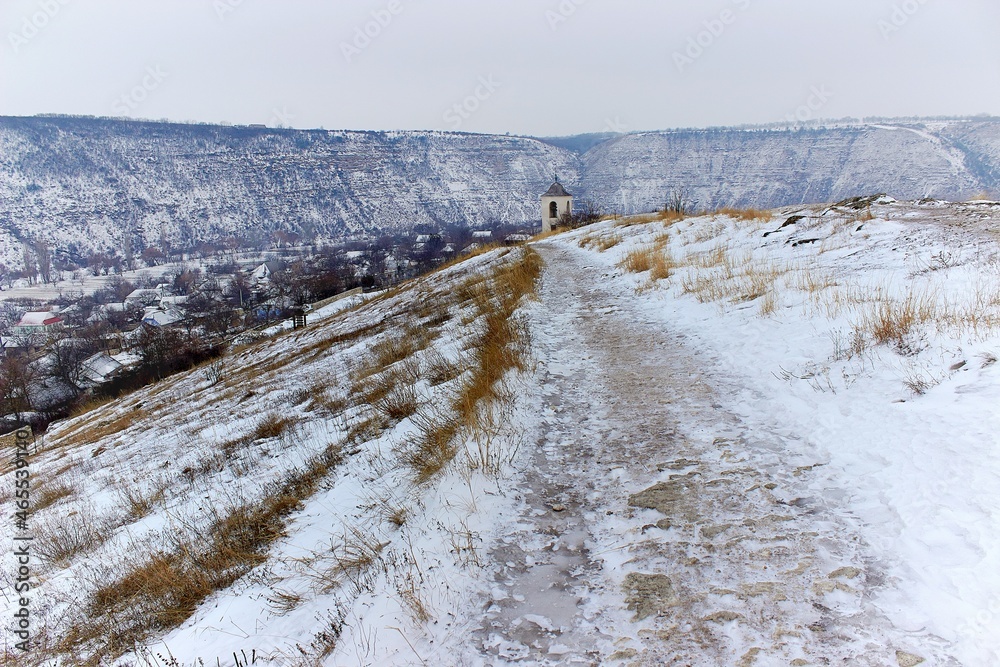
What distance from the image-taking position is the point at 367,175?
535 feet

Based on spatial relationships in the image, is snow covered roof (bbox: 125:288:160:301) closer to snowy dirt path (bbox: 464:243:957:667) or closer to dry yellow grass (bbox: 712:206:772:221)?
dry yellow grass (bbox: 712:206:772:221)

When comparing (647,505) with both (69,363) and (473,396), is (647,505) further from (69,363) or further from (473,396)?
(69,363)

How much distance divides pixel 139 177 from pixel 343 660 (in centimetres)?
17401

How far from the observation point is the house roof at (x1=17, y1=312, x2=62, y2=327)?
61.8 meters

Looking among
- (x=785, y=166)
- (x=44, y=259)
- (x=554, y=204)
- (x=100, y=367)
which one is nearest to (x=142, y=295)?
(x=44, y=259)

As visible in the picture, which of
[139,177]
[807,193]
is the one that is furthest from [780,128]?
[139,177]

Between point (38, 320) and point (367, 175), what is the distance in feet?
376

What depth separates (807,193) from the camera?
392 feet

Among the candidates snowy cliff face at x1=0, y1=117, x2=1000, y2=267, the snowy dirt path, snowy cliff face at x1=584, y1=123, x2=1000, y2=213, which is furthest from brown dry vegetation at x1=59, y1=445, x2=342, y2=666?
snowy cliff face at x1=0, y1=117, x2=1000, y2=267

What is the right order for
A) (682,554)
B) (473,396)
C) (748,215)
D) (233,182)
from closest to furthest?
1. (682,554)
2. (473,396)
3. (748,215)
4. (233,182)

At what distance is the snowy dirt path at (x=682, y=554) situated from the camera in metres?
2.00

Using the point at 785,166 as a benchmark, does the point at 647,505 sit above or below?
below

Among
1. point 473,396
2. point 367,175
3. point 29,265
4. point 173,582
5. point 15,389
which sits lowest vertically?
point 15,389

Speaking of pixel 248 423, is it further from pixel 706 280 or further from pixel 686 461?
pixel 706 280
